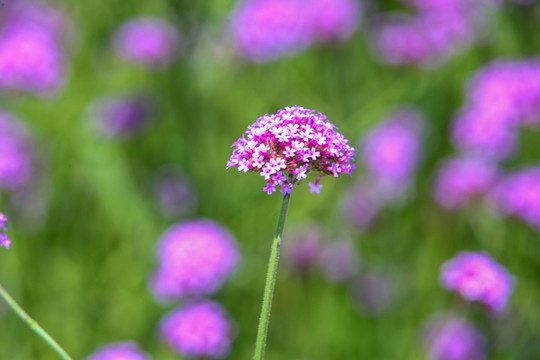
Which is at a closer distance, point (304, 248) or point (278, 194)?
point (304, 248)

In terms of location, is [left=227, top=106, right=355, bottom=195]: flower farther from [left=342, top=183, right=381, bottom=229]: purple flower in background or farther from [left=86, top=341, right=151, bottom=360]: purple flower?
[left=342, top=183, right=381, bottom=229]: purple flower in background

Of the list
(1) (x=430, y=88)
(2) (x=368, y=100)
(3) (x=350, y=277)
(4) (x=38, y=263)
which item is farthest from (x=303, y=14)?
(4) (x=38, y=263)

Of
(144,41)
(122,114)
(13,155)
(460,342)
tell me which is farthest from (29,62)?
(460,342)

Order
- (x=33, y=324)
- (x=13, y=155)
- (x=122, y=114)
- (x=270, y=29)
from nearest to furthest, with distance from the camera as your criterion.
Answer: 1. (x=33, y=324)
2. (x=13, y=155)
3. (x=270, y=29)
4. (x=122, y=114)

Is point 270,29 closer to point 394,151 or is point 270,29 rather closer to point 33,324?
point 394,151

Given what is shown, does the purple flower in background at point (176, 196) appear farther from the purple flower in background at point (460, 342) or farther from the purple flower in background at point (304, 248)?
the purple flower in background at point (460, 342)

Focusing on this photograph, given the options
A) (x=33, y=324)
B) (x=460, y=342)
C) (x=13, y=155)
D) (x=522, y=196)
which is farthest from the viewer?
(x=13, y=155)

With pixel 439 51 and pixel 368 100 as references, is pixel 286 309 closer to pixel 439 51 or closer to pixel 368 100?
pixel 368 100
